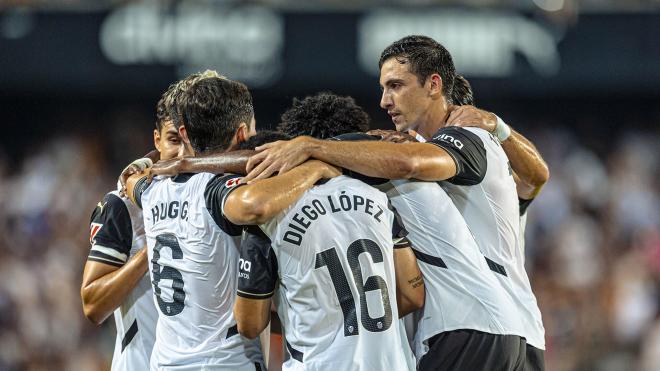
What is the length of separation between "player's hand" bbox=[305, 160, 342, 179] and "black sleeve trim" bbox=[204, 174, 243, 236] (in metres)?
0.33

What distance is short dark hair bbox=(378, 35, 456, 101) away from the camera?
4625mm

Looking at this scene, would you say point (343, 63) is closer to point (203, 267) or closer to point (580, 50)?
point (580, 50)

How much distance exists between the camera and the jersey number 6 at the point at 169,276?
4.11m

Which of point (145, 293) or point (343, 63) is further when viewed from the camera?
point (343, 63)

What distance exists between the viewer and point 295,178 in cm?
389

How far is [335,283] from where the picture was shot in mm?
3893

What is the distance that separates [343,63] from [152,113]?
10.3 feet

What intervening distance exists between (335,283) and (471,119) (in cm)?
116

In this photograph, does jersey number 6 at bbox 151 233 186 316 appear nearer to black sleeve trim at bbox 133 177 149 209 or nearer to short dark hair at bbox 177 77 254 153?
black sleeve trim at bbox 133 177 149 209

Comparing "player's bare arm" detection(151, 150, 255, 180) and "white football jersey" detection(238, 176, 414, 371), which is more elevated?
"player's bare arm" detection(151, 150, 255, 180)

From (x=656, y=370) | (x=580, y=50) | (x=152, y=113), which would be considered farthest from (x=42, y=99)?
(x=656, y=370)

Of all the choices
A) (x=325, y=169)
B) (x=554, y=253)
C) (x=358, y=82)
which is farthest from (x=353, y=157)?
(x=358, y=82)

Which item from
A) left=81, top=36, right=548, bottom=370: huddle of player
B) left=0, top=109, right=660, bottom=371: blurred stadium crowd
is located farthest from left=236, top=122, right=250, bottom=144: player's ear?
left=0, top=109, right=660, bottom=371: blurred stadium crowd

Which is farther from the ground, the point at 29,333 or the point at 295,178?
the point at 295,178
